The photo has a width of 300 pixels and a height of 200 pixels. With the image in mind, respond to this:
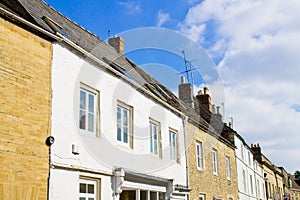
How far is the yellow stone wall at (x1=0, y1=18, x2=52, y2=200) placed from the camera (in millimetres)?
7520

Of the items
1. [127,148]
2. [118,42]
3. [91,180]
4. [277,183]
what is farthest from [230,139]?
[277,183]

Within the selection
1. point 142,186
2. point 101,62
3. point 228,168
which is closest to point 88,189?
point 142,186

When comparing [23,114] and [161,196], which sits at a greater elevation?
[23,114]

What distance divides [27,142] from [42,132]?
55 cm

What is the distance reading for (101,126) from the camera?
1097 centimetres

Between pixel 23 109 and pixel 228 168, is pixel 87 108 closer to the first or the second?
pixel 23 109

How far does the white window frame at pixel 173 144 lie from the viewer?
16.1 meters

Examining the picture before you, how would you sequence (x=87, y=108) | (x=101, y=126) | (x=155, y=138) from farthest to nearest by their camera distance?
(x=155, y=138)
(x=101, y=126)
(x=87, y=108)

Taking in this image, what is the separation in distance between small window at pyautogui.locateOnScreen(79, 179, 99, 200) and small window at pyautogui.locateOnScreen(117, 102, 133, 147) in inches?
79.9

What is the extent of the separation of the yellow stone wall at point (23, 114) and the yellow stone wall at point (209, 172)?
10100mm

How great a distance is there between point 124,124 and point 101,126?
1.64 meters

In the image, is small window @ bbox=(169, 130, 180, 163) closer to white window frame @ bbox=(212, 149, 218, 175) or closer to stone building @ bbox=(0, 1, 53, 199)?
white window frame @ bbox=(212, 149, 218, 175)

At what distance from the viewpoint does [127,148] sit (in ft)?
40.3

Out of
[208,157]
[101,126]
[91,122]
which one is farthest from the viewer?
[208,157]
